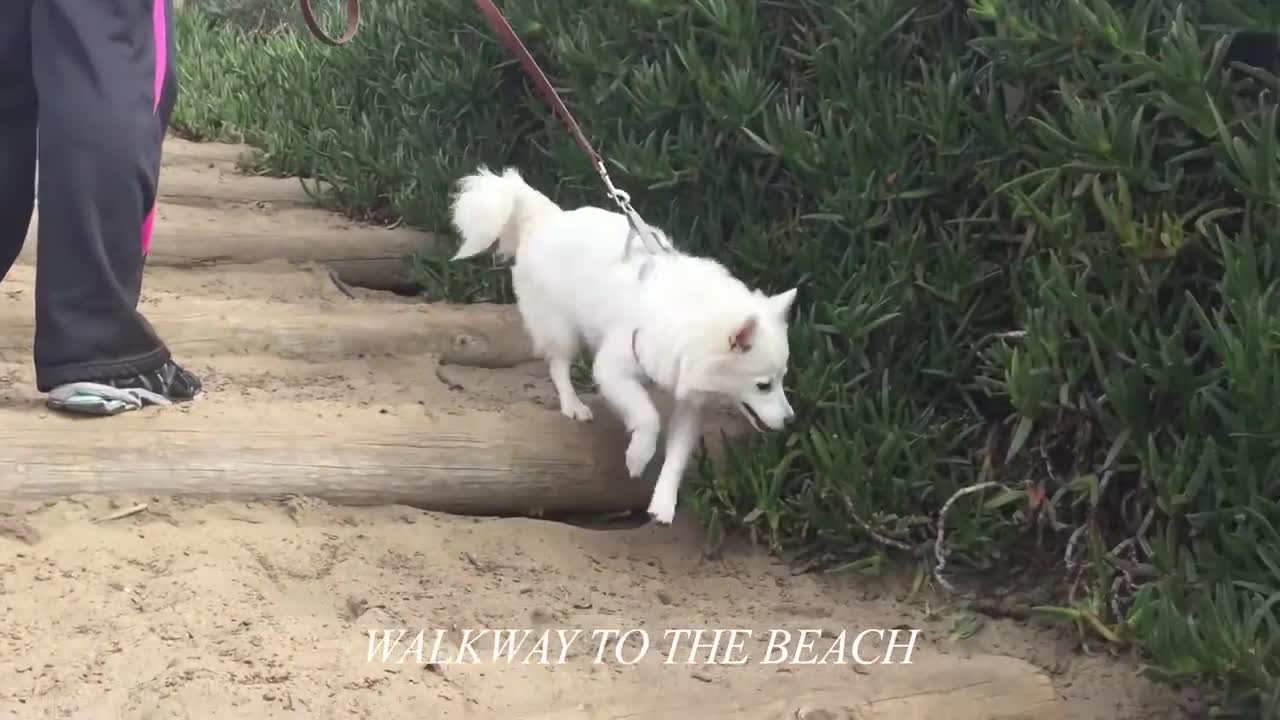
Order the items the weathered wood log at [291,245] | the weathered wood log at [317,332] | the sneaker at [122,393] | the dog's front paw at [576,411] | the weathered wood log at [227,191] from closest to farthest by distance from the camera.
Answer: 1. the sneaker at [122,393]
2. the dog's front paw at [576,411]
3. the weathered wood log at [317,332]
4. the weathered wood log at [291,245]
5. the weathered wood log at [227,191]

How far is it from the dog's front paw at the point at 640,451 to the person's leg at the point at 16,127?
1521 mm

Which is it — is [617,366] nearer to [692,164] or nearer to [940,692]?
[692,164]

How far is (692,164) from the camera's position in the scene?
3393mm

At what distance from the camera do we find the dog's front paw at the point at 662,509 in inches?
107

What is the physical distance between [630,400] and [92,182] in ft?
4.20

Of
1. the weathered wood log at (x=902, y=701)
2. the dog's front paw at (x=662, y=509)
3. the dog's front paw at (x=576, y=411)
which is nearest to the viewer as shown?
the weathered wood log at (x=902, y=701)

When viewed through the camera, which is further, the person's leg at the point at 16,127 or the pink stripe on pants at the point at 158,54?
the pink stripe on pants at the point at 158,54

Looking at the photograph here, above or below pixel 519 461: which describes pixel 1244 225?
above

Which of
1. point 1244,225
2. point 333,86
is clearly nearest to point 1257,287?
point 1244,225

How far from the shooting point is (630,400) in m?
2.83

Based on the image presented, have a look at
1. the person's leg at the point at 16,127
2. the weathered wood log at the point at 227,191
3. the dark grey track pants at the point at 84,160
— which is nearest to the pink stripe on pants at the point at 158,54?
the dark grey track pants at the point at 84,160

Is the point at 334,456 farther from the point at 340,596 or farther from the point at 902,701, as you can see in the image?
the point at 902,701

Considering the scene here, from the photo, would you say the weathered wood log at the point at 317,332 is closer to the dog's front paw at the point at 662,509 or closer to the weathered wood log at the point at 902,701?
the dog's front paw at the point at 662,509

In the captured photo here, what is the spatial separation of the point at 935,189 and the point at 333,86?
147 inches
